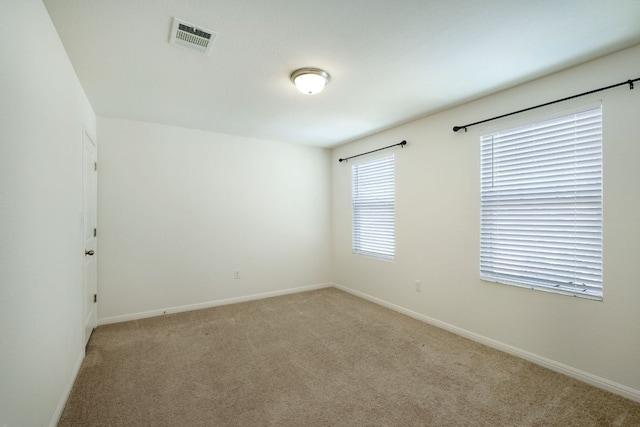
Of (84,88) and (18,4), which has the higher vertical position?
(84,88)

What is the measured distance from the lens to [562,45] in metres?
2.04

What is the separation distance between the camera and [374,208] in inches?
170

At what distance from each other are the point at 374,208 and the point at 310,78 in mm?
2387

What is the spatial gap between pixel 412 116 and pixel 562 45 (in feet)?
5.21

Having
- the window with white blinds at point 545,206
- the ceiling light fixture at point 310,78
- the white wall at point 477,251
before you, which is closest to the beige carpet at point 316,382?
the white wall at point 477,251

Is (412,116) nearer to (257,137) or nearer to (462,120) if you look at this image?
(462,120)

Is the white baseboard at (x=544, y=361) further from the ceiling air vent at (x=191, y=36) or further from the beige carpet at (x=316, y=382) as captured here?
the ceiling air vent at (x=191, y=36)

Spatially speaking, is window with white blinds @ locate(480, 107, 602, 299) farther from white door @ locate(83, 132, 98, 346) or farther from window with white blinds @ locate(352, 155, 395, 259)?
white door @ locate(83, 132, 98, 346)

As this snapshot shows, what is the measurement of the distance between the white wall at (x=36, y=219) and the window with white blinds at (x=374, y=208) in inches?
136

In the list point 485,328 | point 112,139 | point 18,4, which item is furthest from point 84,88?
point 485,328

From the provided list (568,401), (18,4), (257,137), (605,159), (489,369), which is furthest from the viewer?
(257,137)

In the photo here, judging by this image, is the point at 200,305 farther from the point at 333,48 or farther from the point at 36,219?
the point at 333,48

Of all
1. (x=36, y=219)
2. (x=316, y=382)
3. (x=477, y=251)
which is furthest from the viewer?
(x=477, y=251)

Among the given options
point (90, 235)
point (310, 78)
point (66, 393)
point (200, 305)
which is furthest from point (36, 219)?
point (200, 305)
